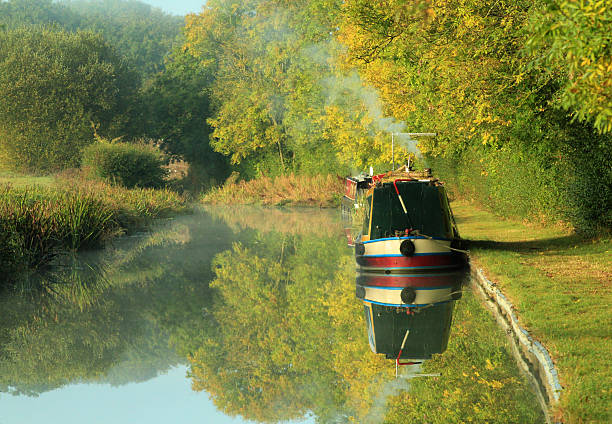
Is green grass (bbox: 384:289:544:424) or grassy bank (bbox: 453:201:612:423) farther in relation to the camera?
grassy bank (bbox: 453:201:612:423)

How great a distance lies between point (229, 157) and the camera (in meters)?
61.4

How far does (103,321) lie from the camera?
11859 mm

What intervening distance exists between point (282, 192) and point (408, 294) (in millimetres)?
→ 35777

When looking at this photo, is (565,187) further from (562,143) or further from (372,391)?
(372,391)

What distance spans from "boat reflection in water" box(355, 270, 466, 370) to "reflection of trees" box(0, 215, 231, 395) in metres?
2.93

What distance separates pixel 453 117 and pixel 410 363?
11594 millimetres

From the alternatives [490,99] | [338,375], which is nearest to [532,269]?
[490,99]

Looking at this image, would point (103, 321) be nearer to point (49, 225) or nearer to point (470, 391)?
point (470, 391)

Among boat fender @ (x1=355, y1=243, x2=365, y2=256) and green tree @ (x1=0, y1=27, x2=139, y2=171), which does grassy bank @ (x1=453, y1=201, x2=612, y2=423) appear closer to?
boat fender @ (x1=355, y1=243, x2=365, y2=256)

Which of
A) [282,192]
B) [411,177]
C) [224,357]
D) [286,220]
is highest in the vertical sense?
[411,177]

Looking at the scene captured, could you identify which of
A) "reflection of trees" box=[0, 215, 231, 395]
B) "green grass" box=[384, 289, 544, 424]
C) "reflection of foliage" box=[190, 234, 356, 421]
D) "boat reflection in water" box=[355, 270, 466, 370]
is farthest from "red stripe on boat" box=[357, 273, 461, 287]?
"green grass" box=[384, 289, 544, 424]

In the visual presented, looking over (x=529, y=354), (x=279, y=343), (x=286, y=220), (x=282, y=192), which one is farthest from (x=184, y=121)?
(x=529, y=354)

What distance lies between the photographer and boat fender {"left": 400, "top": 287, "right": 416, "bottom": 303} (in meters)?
13.4

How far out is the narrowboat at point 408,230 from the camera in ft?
52.1
